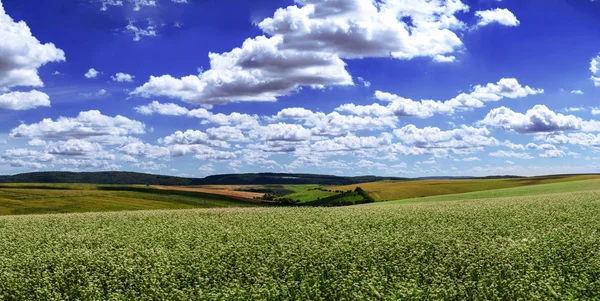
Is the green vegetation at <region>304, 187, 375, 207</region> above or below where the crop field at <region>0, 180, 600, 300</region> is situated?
below

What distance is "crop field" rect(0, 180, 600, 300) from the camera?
1612 centimetres

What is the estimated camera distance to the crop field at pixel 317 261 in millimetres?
16125

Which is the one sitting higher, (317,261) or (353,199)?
(317,261)

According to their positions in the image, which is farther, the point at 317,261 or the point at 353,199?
the point at 353,199

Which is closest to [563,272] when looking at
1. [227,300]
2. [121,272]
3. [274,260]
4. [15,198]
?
[274,260]

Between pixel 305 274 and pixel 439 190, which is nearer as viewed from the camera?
pixel 305 274

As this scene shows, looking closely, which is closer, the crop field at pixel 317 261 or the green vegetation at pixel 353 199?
the crop field at pixel 317 261

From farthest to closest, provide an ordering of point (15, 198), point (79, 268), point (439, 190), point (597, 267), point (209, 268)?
point (439, 190) → point (15, 198) → point (79, 268) → point (209, 268) → point (597, 267)

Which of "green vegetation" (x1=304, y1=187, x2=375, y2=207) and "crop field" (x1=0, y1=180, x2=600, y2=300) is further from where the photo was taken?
"green vegetation" (x1=304, y1=187, x2=375, y2=207)

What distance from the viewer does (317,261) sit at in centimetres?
1898

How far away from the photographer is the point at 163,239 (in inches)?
979

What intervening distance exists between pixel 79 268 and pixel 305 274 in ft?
30.6

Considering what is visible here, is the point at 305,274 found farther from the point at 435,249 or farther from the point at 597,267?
the point at 597,267

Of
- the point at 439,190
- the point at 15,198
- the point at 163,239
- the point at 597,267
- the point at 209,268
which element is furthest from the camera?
the point at 439,190
